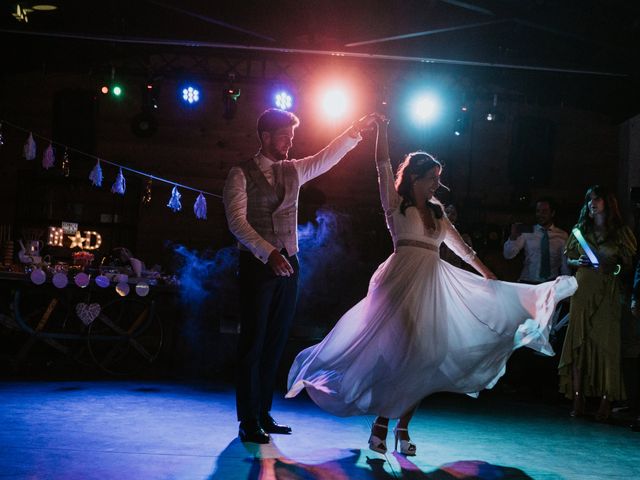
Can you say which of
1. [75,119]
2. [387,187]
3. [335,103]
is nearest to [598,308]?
[387,187]

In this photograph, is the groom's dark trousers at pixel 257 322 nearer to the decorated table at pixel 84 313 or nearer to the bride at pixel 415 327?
the bride at pixel 415 327

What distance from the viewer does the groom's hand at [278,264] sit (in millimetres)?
3805

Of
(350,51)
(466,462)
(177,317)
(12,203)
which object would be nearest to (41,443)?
(466,462)

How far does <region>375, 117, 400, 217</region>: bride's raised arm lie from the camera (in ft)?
13.5

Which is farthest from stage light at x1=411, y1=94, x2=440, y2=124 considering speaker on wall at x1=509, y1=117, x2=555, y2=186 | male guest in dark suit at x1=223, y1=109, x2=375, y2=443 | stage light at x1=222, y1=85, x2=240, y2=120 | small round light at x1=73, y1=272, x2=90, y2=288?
male guest in dark suit at x1=223, y1=109, x2=375, y2=443

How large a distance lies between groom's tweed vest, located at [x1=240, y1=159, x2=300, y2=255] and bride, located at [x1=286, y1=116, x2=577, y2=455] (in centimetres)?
52

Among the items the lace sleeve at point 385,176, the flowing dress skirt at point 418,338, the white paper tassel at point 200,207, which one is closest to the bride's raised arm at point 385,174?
the lace sleeve at point 385,176

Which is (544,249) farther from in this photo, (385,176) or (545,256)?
(385,176)

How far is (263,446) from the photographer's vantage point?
12.9ft

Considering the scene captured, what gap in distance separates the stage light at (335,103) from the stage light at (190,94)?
1835 millimetres

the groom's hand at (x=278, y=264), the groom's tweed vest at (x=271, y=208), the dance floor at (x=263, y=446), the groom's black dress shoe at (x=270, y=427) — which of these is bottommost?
the dance floor at (x=263, y=446)

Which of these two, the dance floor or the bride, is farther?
the bride

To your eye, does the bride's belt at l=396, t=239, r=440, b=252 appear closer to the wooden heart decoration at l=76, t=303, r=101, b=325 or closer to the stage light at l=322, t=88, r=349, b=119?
the wooden heart decoration at l=76, t=303, r=101, b=325

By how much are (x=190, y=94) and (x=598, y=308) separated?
6735 millimetres
